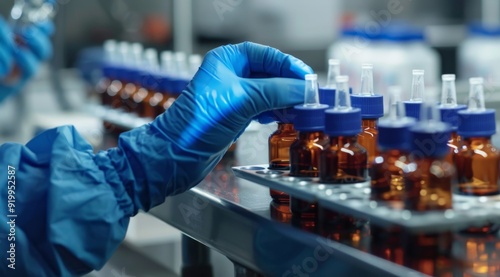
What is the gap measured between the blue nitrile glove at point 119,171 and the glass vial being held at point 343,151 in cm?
14

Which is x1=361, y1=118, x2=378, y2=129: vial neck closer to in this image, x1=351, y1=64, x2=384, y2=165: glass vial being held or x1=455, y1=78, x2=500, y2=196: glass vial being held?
x1=351, y1=64, x2=384, y2=165: glass vial being held

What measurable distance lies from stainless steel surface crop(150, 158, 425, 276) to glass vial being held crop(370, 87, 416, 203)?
0.09 metres

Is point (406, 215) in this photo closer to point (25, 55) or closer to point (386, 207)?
point (386, 207)

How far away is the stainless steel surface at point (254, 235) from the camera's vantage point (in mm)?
1039

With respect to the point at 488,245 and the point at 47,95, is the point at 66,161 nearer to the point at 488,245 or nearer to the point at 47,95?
the point at 488,245

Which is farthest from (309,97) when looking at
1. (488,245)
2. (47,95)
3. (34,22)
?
(47,95)

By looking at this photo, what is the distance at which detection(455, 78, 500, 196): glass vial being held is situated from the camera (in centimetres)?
110

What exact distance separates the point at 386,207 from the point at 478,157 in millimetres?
195

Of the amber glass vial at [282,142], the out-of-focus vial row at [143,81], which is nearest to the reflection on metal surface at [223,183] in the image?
the amber glass vial at [282,142]

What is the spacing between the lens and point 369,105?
1272mm

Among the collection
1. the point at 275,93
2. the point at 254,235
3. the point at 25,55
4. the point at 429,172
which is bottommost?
the point at 254,235

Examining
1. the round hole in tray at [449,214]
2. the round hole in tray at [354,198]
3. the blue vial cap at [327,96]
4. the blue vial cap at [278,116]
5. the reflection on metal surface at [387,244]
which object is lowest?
the reflection on metal surface at [387,244]

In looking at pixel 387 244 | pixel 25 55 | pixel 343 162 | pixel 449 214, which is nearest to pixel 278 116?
pixel 343 162

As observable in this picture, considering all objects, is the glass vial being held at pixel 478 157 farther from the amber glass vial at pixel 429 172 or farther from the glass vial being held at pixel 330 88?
the glass vial being held at pixel 330 88
